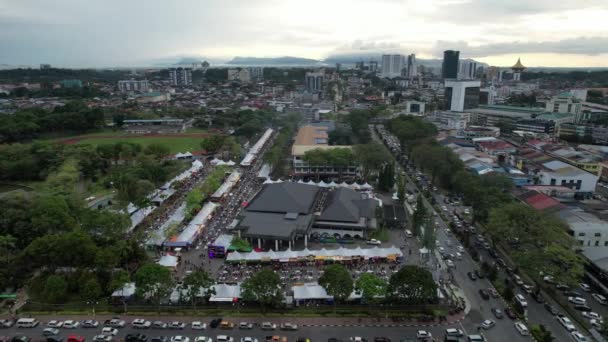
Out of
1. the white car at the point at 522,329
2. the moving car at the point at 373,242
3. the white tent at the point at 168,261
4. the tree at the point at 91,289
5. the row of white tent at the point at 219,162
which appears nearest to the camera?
the white car at the point at 522,329

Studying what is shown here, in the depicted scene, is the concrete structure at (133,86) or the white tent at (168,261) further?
the concrete structure at (133,86)

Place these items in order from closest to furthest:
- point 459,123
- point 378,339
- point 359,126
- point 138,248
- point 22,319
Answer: point 378,339, point 22,319, point 138,248, point 359,126, point 459,123

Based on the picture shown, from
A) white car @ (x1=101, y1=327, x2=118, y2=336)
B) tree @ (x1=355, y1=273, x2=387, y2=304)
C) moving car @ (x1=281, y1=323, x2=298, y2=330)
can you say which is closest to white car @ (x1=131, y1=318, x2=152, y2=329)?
white car @ (x1=101, y1=327, x2=118, y2=336)

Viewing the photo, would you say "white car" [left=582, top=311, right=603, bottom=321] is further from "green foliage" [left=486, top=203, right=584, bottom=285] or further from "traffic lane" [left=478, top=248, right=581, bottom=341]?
"green foliage" [left=486, top=203, right=584, bottom=285]

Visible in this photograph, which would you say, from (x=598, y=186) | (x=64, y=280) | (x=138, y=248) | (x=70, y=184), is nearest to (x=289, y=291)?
(x=138, y=248)

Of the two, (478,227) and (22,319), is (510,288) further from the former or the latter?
(22,319)

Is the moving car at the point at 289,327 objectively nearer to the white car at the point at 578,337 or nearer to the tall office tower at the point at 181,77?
the white car at the point at 578,337

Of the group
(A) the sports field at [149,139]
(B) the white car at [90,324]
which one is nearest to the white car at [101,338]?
(B) the white car at [90,324]

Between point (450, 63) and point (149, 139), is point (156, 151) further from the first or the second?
point (450, 63)
